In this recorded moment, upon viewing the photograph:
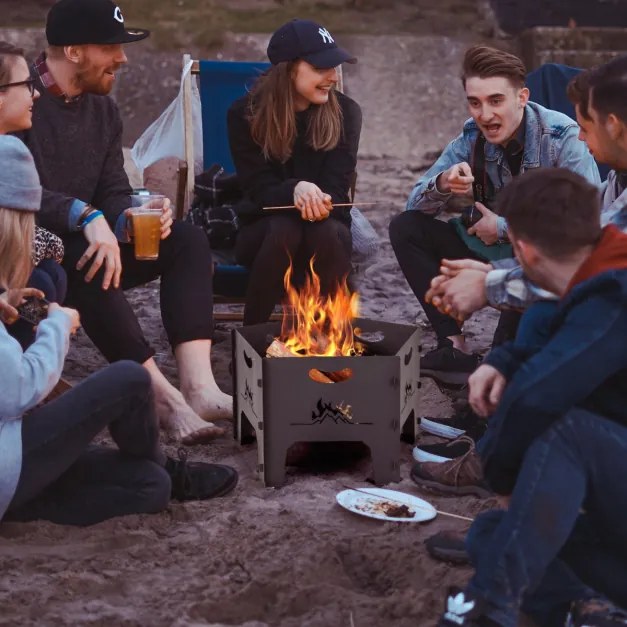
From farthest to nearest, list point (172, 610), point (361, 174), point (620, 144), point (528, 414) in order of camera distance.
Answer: point (361, 174)
point (620, 144)
point (172, 610)
point (528, 414)

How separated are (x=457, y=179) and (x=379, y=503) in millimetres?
1666

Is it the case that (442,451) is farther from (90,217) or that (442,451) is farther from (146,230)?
(90,217)

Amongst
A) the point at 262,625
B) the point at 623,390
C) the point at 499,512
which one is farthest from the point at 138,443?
the point at 623,390

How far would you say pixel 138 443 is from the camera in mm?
3260

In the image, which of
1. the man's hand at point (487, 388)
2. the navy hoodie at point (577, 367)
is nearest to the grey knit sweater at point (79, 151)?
the man's hand at point (487, 388)

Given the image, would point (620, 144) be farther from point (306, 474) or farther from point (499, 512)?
point (306, 474)

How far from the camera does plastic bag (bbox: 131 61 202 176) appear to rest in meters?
5.94

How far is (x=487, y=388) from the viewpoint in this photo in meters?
2.48

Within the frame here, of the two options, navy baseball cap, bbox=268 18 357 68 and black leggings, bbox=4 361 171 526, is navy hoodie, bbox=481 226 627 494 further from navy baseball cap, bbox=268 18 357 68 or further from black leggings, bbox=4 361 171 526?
navy baseball cap, bbox=268 18 357 68

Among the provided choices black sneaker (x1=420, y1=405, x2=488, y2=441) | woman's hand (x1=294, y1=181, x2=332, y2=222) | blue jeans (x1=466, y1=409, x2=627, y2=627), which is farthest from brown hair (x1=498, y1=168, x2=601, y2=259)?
woman's hand (x1=294, y1=181, x2=332, y2=222)

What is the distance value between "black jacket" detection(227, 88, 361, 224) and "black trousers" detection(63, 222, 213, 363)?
24.9 inches

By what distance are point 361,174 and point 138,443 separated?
17.0 feet

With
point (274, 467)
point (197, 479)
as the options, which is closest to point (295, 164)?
point (274, 467)

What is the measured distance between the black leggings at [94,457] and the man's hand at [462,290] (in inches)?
32.8
